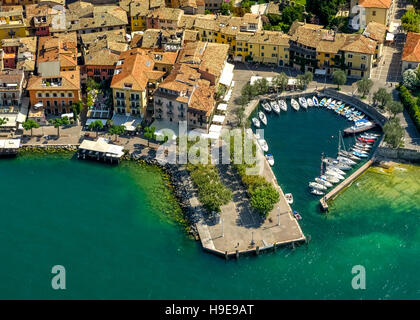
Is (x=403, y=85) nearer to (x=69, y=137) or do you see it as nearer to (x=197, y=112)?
(x=197, y=112)

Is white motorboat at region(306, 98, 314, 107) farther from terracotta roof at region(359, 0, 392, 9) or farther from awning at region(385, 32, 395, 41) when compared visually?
terracotta roof at region(359, 0, 392, 9)

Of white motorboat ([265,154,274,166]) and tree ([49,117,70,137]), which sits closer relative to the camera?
white motorboat ([265,154,274,166])

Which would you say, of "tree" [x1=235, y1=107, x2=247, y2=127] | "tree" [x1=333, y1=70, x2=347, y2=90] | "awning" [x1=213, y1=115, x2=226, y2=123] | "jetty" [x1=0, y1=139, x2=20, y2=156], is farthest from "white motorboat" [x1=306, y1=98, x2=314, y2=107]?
"jetty" [x1=0, y1=139, x2=20, y2=156]

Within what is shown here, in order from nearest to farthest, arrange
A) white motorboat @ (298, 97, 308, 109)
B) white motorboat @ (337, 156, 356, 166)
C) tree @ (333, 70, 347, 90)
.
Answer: white motorboat @ (337, 156, 356, 166), tree @ (333, 70, 347, 90), white motorboat @ (298, 97, 308, 109)

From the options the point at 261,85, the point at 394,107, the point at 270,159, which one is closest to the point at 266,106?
the point at 261,85

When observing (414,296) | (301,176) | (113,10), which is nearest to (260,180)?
(301,176)

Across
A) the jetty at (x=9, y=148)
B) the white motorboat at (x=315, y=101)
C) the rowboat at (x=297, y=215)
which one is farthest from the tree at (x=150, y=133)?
the white motorboat at (x=315, y=101)

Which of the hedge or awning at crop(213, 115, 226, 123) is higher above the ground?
the hedge
